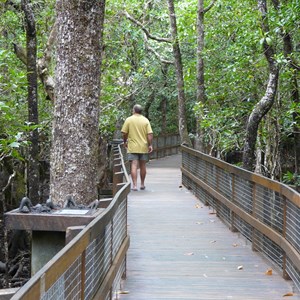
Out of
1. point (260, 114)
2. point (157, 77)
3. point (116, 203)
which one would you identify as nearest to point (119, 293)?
point (116, 203)

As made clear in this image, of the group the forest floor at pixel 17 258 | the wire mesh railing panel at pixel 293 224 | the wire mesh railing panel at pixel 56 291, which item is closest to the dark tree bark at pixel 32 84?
the forest floor at pixel 17 258

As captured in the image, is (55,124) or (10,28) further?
(10,28)

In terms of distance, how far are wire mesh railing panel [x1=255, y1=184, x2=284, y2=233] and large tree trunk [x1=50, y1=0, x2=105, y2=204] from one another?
223 centimetres

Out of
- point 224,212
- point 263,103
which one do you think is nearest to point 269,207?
point 263,103

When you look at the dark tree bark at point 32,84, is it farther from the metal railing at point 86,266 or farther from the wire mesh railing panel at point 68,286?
the wire mesh railing panel at point 68,286

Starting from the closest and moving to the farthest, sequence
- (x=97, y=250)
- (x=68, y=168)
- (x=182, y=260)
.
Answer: (x=97, y=250) → (x=68, y=168) → (x=182, y=260)

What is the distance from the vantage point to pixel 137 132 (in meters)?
12.7

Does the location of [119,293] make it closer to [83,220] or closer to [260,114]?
[83,220]

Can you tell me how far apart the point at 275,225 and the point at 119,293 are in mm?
2100

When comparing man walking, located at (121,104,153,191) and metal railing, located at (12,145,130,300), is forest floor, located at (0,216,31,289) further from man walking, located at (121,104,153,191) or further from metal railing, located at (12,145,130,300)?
metal railing, located at (12,145,130,300)

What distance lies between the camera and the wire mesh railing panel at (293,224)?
5637 mm

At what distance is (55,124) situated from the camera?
227 inches

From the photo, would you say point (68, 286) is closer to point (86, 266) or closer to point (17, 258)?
point (86, 266)

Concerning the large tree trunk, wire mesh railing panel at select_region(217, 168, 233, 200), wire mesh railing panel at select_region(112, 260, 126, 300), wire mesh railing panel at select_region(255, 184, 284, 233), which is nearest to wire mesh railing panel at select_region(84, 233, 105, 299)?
wire mesh railing panel at select_region(112, 260, 126, 300)
